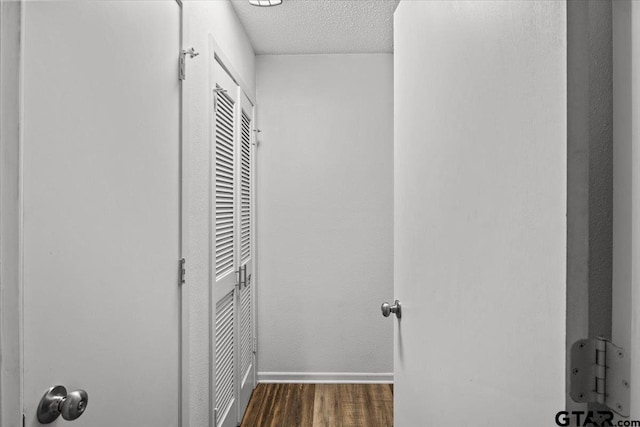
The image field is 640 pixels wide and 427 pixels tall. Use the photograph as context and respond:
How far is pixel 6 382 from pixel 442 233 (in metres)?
0.84

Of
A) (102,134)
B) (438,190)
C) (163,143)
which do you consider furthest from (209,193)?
(438,190)

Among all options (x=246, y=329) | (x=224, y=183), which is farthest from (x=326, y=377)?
(x=224, y=183)

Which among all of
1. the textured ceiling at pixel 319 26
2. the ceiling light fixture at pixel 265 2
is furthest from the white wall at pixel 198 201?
the textured ceiling at pixel 319 26

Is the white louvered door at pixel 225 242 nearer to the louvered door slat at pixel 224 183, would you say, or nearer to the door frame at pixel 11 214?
the louvered door slat at pixel 224 183

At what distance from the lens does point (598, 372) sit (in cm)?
54

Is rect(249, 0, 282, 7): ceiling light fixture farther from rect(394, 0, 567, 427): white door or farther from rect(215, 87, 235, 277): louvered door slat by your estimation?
rect(394, 0, 567, 427): white door

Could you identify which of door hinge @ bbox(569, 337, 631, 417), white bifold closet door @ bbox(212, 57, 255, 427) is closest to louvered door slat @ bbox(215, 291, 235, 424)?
white bifold closet door @ bbox(212, 57, 255, 427)

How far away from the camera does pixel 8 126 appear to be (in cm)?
69

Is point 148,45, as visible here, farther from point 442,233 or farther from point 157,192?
point 442,233

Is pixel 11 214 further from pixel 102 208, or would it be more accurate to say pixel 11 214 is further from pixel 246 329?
pixel 246 329

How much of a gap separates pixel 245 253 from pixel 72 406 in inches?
79.5

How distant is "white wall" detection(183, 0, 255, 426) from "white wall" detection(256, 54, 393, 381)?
4.07ft

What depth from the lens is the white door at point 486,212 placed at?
58 cm

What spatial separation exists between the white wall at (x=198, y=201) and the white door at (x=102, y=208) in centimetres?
14
